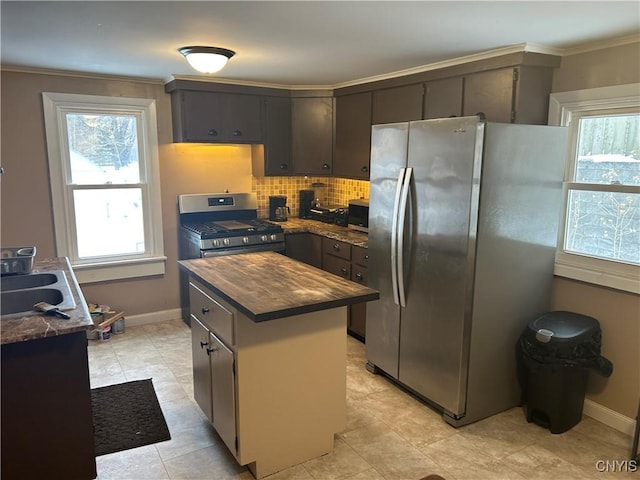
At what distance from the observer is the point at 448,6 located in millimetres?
2105

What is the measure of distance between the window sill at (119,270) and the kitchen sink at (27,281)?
1.53 meters

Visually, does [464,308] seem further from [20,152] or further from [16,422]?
[20,152]

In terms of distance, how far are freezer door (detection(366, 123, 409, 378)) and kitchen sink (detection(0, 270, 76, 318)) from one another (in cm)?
188

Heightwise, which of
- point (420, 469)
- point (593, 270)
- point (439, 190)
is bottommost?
point (420, 469)

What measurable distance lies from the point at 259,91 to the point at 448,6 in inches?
102

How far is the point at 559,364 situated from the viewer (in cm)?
264

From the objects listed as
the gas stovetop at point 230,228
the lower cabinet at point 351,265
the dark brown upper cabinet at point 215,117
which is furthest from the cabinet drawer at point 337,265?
the dark brown upper cabinet at point 215,117

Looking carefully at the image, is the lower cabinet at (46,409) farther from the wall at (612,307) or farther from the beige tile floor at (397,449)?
the wall at (612,307)

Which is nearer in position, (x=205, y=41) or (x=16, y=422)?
(x=16, y=422)

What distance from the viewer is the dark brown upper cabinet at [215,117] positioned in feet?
13.5

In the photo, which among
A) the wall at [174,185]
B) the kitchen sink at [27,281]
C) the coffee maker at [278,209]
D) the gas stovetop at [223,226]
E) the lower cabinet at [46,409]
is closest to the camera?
the lower cabinet at [46,409]

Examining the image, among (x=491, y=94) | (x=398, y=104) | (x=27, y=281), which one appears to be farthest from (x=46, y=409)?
(x=398, y=104)

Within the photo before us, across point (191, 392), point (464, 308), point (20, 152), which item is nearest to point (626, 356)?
point (464, 308)

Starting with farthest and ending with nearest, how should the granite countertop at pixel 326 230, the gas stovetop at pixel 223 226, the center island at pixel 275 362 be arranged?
the gas stovetop at pixel 223 226 < the granite countertop at pixel 326 230 < the center island at pixel 275 362
